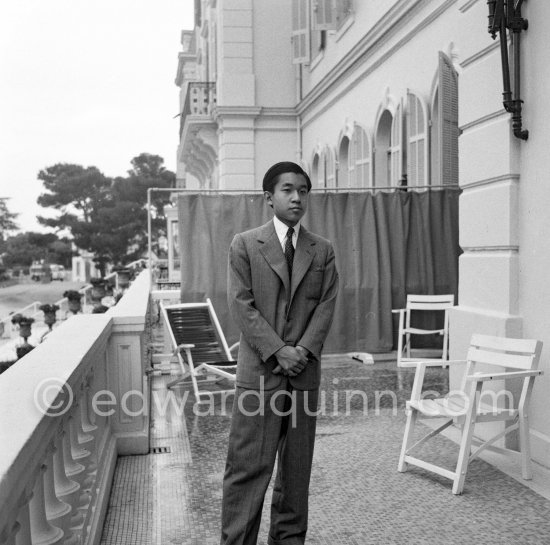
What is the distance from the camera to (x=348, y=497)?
4.64m

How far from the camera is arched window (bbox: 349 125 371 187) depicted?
532 inches

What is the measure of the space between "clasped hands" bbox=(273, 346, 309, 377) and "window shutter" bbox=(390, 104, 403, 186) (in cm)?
876

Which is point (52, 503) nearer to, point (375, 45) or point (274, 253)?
point (274, 253)

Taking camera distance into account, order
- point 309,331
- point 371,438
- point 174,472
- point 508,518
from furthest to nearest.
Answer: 1. point 371,438
2. point 174,472
3. point 508,518
4. point 309,331

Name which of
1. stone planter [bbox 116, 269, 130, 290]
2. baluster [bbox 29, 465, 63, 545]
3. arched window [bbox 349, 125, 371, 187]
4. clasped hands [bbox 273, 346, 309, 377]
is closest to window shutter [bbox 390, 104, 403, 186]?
arched window [bbox 349, 125, 371, 187]

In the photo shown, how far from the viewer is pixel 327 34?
16.2 metres

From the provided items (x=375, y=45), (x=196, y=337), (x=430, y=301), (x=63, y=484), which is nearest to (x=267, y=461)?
(x=63, y=484)

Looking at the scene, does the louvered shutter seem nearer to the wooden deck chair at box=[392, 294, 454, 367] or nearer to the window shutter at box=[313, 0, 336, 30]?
the window shutter at box=[313, 0, 336, 30]

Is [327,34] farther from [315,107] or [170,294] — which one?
[170,294]

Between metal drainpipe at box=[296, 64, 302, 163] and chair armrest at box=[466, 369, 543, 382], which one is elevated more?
metal drainpipe at box=[296, 64, 302, 163]

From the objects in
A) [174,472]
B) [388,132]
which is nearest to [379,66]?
[388,132]

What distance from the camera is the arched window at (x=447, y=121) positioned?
9.59 metres

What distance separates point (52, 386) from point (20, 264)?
214ft

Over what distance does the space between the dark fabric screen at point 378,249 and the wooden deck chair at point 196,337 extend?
3.42 ft
